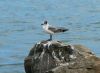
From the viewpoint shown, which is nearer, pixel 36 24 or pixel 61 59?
pixel 61 59

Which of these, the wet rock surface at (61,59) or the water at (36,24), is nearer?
the wet rock surface at (61,59)

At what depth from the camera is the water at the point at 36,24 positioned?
992 inches

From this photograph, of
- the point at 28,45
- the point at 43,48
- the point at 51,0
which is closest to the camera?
the point at 43,48

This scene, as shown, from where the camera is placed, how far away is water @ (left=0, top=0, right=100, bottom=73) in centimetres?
2521

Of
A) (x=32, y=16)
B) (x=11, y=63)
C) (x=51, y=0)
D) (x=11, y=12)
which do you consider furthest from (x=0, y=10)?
(x=11, y=63)

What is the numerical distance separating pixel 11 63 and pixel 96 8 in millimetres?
26292

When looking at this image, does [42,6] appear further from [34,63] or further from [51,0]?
[34,63]

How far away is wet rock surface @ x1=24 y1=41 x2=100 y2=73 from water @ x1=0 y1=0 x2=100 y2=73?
5.92m

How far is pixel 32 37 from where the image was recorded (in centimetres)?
3133

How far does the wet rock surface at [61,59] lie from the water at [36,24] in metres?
5.92

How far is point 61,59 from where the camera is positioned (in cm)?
1516

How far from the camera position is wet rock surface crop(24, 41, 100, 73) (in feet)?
48.4

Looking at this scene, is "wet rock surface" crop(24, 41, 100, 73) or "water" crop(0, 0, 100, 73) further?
"water" crop(0, 0, 100, 73)

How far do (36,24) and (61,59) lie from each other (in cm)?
2391
